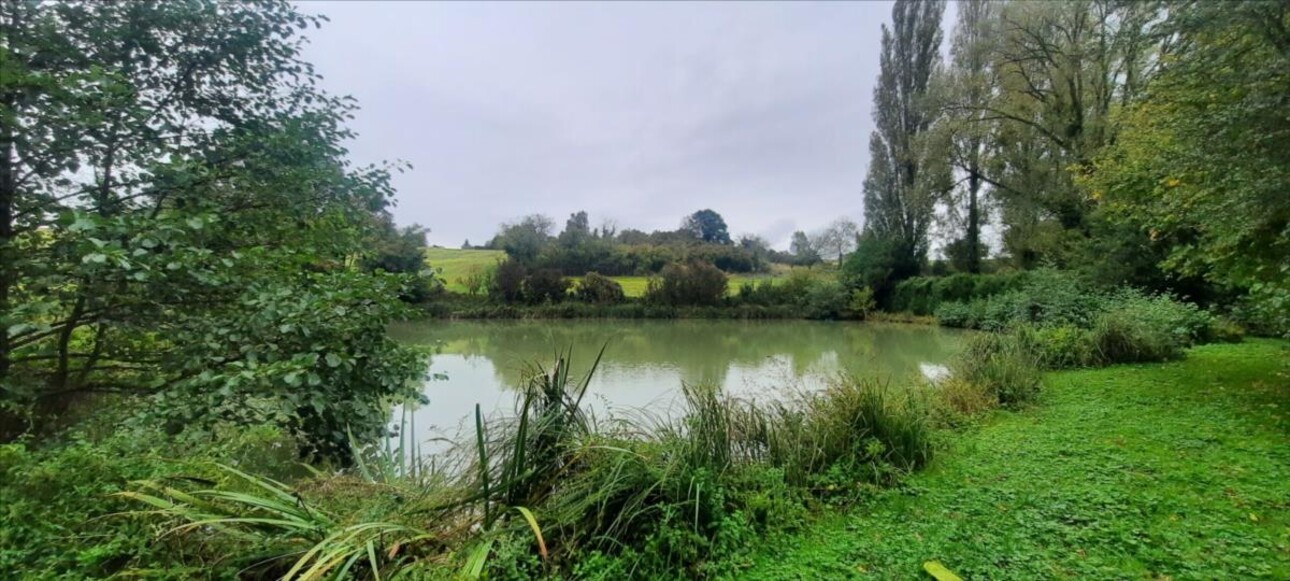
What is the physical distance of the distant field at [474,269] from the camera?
2638 cm

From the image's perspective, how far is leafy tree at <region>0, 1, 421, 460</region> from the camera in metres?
2.35

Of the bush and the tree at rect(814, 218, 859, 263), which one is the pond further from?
the tree at rect(814, 218, 859, 263)

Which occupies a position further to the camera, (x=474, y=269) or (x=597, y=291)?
(x=474, y=269)

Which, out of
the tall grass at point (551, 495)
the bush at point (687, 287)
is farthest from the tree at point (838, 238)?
the tall grass at point (551, 495)

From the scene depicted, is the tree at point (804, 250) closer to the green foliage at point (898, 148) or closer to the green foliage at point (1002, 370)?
the green foliage at point (898, 148)

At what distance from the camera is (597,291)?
78.9ft

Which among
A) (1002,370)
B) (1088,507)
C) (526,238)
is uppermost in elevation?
(526,238)

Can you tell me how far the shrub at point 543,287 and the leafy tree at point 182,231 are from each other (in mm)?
19961

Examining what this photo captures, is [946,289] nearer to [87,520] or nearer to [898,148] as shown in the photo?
[898,148]

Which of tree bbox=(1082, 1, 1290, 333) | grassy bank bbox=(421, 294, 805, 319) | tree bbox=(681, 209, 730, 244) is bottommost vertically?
grassy bank bbox=(421, 294, 805, 319)

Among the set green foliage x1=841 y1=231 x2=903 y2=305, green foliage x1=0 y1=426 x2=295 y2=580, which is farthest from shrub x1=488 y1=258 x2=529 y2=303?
green foliage x1=0 y1=426 x2=295 y2=580

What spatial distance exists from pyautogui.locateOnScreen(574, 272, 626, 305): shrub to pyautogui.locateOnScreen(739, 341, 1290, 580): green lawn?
2009cm

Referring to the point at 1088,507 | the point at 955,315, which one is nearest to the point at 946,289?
the point at 955,315

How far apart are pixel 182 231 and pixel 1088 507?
4.80 metres
